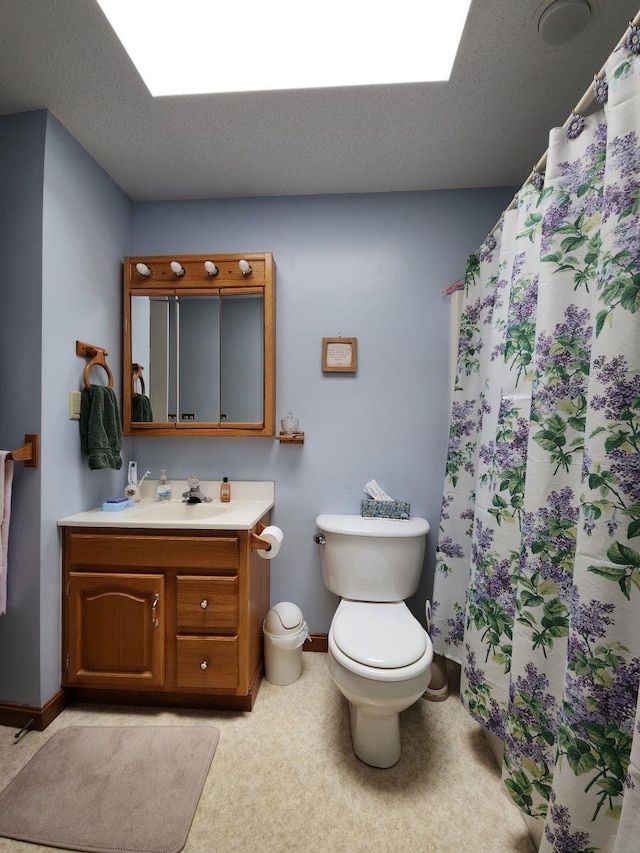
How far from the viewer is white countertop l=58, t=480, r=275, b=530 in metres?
1.53

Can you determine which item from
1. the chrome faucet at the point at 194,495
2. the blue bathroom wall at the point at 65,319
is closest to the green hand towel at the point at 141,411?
the blue bathroom wall at the point at 65,319

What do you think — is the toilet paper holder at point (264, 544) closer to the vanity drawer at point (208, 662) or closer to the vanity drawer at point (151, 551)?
the vanity drawer at point (151, 551)

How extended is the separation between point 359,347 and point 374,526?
0.95 m

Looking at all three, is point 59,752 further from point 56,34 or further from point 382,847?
point 56,34

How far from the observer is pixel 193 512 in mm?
1919

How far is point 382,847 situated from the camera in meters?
1.07

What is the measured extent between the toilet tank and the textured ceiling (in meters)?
1.76

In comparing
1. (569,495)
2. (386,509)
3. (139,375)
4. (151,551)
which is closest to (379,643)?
(386,509)

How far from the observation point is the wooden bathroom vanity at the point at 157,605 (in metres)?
1.54

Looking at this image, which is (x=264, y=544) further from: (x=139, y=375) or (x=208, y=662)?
(x=139, y=375)

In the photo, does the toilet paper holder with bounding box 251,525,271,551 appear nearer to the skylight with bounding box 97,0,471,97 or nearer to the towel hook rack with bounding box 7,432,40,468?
the towel hook rack with bounding box 7,432,40,468

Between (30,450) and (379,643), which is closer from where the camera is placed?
(379,643)

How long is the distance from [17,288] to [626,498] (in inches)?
81.1

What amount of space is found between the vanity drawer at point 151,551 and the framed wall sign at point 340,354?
102cm
